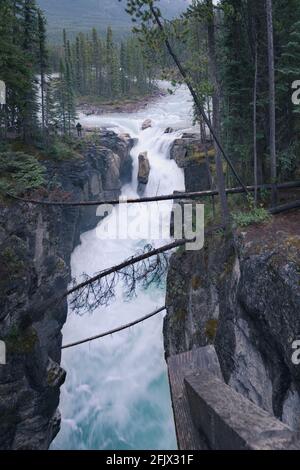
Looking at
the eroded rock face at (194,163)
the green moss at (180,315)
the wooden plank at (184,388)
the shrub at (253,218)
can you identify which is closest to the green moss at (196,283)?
the green moss at (180,315)

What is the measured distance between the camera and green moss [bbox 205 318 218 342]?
11.0 metres

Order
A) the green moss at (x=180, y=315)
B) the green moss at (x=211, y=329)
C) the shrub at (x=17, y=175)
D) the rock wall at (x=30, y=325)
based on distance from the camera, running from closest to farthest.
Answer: the green moss at (x=211, y=329) < the green moss at (x=180, y=315) < the rock wall at (x=30, y=325) < the shrub at (x=17, y=175)

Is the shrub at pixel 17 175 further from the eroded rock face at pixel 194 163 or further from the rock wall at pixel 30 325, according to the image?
the eroded rock face at pixel 194 163

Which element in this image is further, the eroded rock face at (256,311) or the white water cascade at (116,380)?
the white water cascade at (116,380)

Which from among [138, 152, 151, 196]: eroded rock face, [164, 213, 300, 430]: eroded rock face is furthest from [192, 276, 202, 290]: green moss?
[138, 152, 151, 196]: eroded rock face

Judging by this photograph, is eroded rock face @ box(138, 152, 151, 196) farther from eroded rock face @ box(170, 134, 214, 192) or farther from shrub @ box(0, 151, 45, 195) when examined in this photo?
shrub @ box(0, 151, 45, 195)

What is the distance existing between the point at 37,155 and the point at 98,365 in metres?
15.8

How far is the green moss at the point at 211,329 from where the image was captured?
1100 centimetres

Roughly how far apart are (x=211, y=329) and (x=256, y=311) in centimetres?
307

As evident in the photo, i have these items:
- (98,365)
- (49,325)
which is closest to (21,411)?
(49,325)

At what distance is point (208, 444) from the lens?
6.64 feet

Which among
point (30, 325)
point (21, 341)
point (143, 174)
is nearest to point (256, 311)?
point (21, 341)

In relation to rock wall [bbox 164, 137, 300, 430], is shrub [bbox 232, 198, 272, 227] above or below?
above

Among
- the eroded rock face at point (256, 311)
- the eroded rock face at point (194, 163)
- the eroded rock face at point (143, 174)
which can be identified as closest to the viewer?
A: the eroded rock face at point (256, 311)
